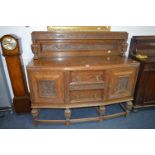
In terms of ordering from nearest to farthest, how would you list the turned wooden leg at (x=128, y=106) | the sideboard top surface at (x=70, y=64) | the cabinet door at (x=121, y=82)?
the sideboard top surface at (x=70, y=64) → the cabinet door at (x=121, y=82) → the turned wooden leg at (x=128, y=106)

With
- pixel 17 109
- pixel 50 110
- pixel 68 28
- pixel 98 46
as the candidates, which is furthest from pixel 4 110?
pixel 98 46

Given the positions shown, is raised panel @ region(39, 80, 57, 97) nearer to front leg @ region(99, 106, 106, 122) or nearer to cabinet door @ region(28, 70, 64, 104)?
cabinet door @ region(28, 70, 64, 104)

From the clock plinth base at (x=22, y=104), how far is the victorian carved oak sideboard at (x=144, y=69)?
5.42 feet

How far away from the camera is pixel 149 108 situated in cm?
215

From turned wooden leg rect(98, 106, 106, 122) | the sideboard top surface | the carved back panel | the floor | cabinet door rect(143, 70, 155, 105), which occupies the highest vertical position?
the carved back panel

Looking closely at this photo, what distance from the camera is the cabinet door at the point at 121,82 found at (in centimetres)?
161

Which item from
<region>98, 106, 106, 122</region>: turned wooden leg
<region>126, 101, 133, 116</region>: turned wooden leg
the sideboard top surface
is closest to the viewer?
the sideboard top surface

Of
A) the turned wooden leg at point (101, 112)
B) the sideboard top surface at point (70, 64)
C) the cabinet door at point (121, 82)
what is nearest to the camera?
the sideboard top surface at point (70, 64)

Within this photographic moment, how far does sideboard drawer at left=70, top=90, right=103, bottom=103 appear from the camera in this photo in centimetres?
166

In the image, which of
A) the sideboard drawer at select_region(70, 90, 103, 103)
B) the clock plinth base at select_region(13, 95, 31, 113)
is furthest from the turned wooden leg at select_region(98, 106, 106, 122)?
the clock plinth base at select_region(13, 95, 31, 113)

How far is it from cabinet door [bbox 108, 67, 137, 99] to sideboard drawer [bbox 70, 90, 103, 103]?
14cm

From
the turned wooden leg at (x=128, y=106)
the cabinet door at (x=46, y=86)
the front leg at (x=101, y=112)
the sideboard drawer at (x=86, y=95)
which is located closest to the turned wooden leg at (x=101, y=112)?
the front leg at (x=101, y=112)

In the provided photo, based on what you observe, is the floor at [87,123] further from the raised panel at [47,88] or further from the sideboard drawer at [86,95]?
the raised panel at [47,88]

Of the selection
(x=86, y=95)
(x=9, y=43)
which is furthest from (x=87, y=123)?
(x=9, y=43)
